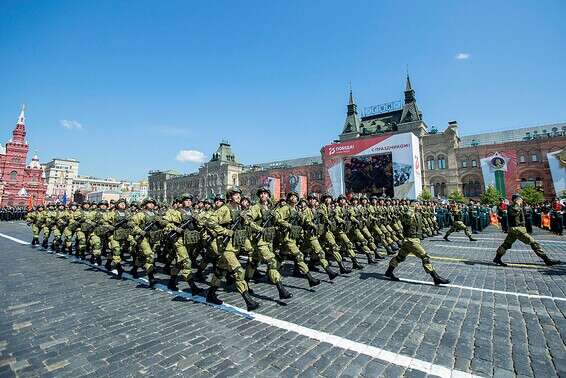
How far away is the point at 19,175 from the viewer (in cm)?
5372

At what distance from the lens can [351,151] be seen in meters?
44.9

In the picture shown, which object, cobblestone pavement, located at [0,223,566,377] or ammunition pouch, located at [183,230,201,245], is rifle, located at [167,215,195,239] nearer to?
ammunition pouch, located at [183,230,201,245]

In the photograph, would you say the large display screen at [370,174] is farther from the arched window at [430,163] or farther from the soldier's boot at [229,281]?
the soldier's boot at [229,281]

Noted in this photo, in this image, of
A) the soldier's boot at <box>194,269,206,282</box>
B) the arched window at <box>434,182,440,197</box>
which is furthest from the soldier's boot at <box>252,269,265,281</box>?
the arched window at <box>434,182,440,197</box>

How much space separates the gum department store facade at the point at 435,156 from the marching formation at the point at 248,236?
22.8 m

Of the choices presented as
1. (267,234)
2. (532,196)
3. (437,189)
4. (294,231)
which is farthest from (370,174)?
(267,234)

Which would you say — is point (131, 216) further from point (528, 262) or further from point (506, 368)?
point (528, 262)

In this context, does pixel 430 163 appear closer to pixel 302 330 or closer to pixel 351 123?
pixel 351 123

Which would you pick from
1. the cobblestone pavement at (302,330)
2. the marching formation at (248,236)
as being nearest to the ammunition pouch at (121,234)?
the marching formation at (248,236)

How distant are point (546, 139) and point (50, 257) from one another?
188 feet

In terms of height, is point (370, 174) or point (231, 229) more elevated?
point (370, 174)

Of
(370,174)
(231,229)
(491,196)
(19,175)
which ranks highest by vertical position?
(19,175)

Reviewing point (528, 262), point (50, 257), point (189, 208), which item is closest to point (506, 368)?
point (189, 208)

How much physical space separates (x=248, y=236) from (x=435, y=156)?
52.0m
